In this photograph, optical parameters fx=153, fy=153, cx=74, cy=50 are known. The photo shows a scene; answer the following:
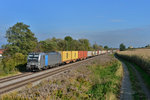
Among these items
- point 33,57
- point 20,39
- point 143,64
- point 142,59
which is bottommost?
point 143,64

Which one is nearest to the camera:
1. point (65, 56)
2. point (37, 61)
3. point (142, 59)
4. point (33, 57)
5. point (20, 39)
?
point (37, 61)

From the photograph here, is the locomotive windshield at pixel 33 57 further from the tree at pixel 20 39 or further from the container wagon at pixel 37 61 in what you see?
the tree at pixel 20 39

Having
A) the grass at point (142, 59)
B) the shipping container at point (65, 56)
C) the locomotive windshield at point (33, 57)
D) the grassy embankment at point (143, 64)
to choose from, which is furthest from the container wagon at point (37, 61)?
the grass at point (142, 59)

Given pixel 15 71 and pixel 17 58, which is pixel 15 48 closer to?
pixel 17 58

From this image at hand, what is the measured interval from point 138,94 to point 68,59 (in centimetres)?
2619

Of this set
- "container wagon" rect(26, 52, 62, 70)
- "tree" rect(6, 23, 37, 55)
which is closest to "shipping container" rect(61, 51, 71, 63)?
"container wagon" rect(26, 52, 62, 70)

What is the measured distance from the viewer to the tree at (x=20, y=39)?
123 ft

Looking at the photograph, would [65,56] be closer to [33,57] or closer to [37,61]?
[33,57]

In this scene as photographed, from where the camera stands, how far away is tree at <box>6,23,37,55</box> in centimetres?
3747

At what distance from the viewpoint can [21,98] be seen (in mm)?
6188

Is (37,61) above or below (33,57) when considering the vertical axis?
below

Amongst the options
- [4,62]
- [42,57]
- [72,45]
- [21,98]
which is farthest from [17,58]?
[72,45]

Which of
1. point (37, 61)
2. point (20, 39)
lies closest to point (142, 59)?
point (37, 61)

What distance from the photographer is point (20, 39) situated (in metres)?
39.9
